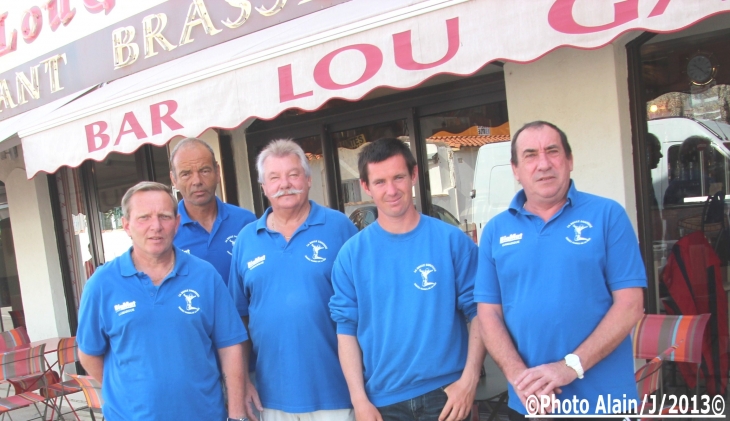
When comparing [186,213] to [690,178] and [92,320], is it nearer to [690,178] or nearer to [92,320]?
[92,320]

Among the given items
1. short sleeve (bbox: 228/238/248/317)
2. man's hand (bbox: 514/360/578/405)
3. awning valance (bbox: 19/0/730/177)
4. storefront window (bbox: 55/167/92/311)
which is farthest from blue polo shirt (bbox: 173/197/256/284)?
storefront window (bbox: 55/167/92/311)

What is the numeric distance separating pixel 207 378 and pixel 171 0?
4270 mm

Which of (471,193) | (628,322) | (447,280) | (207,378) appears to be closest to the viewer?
(628,322)

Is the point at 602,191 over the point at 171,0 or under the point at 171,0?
under

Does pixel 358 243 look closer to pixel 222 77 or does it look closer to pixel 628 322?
pixel 628 322

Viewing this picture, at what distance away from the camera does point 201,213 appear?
2924 millimetres

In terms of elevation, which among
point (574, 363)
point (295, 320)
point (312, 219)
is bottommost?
point (574, 363)

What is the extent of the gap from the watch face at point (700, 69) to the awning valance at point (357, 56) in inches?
53.6

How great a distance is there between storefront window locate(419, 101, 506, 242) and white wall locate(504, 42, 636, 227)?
810mm

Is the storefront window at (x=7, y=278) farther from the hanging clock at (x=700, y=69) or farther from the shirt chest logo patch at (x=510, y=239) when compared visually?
the hanging clock at (x=700, y=69)

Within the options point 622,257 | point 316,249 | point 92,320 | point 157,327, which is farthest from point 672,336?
point 92,320

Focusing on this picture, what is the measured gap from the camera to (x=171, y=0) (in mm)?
5410

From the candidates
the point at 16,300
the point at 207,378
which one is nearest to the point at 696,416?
the point at 207,378

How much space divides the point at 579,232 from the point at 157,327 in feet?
5.36
